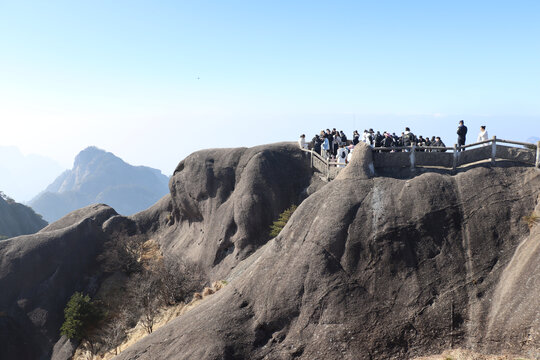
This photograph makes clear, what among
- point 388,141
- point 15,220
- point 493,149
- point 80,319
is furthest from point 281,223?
point 15,220

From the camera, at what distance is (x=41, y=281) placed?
4038 cm

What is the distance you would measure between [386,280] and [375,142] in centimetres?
1136

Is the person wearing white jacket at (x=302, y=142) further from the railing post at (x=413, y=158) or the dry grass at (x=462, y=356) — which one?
the dry grass at (x=462, y=356)

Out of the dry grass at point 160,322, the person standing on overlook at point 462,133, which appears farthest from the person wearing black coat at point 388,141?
the dry grass at point 160,322

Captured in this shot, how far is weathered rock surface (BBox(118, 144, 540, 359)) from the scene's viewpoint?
18.2 metres

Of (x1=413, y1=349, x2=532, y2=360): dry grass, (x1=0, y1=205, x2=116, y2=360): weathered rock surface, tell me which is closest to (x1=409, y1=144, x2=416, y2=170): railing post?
(x1=413, y1=349, x2=532, y2=360): dry grass

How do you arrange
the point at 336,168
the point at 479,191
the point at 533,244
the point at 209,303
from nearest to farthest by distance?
the point at 533,244, the point at 479,191, the point at 209,303, the point at 336,168

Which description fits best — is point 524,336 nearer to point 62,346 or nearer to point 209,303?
point 209,303

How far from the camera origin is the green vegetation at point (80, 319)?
3384cm

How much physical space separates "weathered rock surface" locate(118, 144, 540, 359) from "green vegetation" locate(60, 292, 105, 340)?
50.7 ft

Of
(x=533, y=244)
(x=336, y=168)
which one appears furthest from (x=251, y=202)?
(x=533, y=244)

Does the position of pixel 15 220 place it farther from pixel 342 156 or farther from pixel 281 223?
pixel 342 156

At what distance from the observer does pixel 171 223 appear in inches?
1986

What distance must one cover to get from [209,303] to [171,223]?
28.7 metres
